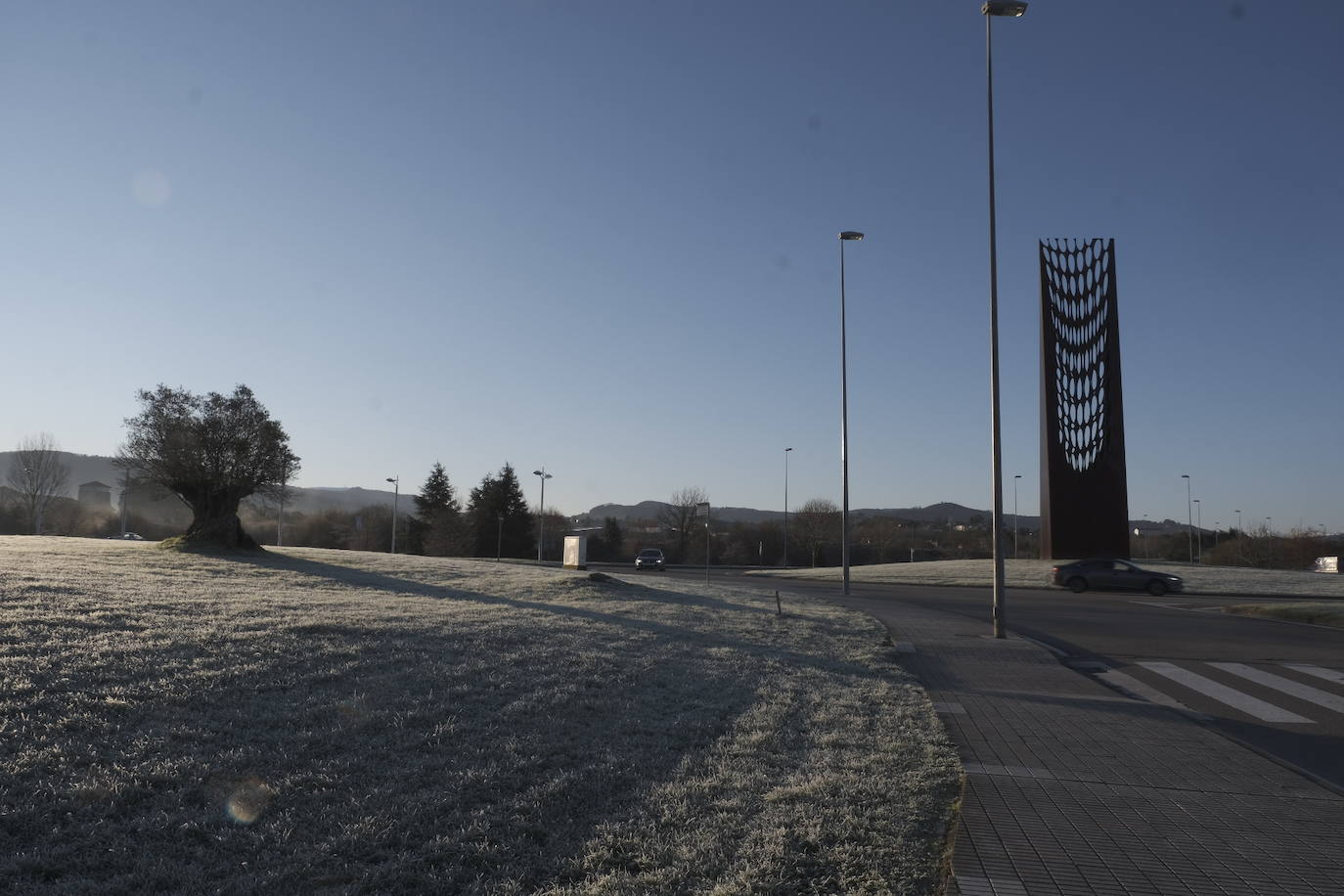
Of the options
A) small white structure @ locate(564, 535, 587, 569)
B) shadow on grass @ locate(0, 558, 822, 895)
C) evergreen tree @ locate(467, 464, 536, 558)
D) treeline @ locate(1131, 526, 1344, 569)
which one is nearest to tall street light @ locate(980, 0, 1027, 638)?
shadow on grass @ locate(0, 558, 822, 895)

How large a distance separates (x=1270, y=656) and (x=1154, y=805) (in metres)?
12.1

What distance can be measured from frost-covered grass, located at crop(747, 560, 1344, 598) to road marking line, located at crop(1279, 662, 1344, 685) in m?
21.0

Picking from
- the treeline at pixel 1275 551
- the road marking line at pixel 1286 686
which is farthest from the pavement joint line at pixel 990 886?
the treeline at pixel 1275 551

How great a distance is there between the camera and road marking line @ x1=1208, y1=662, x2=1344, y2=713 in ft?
36.5

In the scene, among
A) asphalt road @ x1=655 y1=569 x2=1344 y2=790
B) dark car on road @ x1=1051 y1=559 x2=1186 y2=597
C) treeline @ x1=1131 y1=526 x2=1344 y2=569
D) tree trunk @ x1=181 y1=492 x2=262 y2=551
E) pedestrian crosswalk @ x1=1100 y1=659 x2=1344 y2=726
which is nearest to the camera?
asphalt road @ x1=655 y1=569 x2=1344 y2=790

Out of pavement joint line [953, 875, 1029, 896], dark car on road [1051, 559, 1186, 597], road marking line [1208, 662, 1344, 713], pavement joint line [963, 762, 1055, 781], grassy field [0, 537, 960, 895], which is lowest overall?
road marking line [1208, 662, 1344, 713]

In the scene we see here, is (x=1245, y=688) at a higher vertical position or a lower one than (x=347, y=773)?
lower

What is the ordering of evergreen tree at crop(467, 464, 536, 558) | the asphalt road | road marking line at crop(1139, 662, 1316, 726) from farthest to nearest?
evergreen tree at crop(467, 464, 536, 558) → road marking line at crop(1139, 662, 1316, 726) → the asphalt road

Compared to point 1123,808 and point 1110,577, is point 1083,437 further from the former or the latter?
point 1123,808

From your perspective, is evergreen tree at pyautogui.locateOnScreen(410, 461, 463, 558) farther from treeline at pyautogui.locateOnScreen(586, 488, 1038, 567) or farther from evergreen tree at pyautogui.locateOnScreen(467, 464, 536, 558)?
treeline at pyautogui.locateOnScreen(586, 488, 1038, 567)

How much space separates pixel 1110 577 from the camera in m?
34.2

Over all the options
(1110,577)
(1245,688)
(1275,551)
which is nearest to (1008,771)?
(1245,688)

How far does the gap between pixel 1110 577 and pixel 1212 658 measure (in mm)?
20587

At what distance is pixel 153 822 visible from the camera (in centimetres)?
466
